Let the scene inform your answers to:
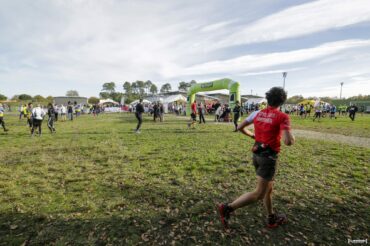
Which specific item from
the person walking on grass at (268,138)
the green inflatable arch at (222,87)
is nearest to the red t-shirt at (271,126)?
the person walking on grass at (268,138)

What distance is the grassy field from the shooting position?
304cm

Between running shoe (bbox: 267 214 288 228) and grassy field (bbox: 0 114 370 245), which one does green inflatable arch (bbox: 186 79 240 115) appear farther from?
running shoe (bbox: 267 214 288 228)

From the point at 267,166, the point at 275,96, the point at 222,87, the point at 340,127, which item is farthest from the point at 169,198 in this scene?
the point at 222,87

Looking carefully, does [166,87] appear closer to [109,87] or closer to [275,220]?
[109,87]

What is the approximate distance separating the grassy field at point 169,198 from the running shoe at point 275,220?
0.28 ft

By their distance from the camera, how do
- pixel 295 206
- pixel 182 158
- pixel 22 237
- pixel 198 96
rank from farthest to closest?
1. pixel 198 96
2. pixel 182 158
3. pixel 295 206
4. pixel 22 237

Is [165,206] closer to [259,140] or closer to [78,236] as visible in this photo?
[78,236]

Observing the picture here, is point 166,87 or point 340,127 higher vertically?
point 166,87

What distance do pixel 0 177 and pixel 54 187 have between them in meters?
1.82

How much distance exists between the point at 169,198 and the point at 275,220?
6.46 feet

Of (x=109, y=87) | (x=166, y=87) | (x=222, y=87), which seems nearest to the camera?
(x=222, y=87)

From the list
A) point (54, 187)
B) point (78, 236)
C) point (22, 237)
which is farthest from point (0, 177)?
point (78, 236)

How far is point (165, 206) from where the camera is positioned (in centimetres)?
384

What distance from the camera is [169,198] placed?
4.14 meters
